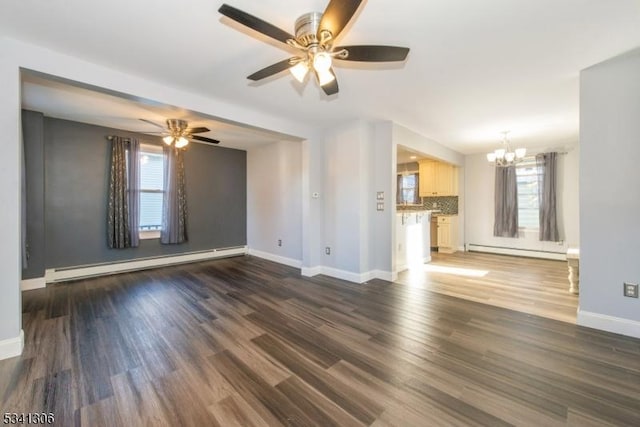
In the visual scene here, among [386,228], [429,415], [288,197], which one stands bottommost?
[429,415]

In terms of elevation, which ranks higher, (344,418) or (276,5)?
(276,5)

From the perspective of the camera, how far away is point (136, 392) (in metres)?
1.68

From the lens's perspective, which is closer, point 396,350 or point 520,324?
point 396,350

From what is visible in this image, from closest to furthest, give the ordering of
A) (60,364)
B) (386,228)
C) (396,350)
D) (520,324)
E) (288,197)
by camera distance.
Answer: (60,364)
(396,350)
(520,324)
(386,228)
(288,197)

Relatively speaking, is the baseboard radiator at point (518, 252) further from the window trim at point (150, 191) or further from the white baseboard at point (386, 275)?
the window trim at point (150, 191)

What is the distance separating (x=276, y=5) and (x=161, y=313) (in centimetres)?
320

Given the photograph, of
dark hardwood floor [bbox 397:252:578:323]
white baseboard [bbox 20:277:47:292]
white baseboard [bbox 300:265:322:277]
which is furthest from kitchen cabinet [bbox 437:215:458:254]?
white baseboard [bbox 20:277:47:292]

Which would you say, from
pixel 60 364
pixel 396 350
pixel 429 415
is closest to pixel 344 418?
pixel 429 415

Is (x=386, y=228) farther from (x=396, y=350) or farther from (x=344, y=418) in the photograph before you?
(x=344, y=418)

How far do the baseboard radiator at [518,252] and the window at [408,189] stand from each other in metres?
1.97

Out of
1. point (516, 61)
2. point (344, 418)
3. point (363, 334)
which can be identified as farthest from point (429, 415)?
point (516, 61)

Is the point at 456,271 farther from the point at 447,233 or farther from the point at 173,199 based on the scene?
the point at 173,199

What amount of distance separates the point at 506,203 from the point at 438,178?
169 centimetres

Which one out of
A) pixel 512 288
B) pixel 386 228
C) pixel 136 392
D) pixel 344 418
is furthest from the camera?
pixel 386 228
